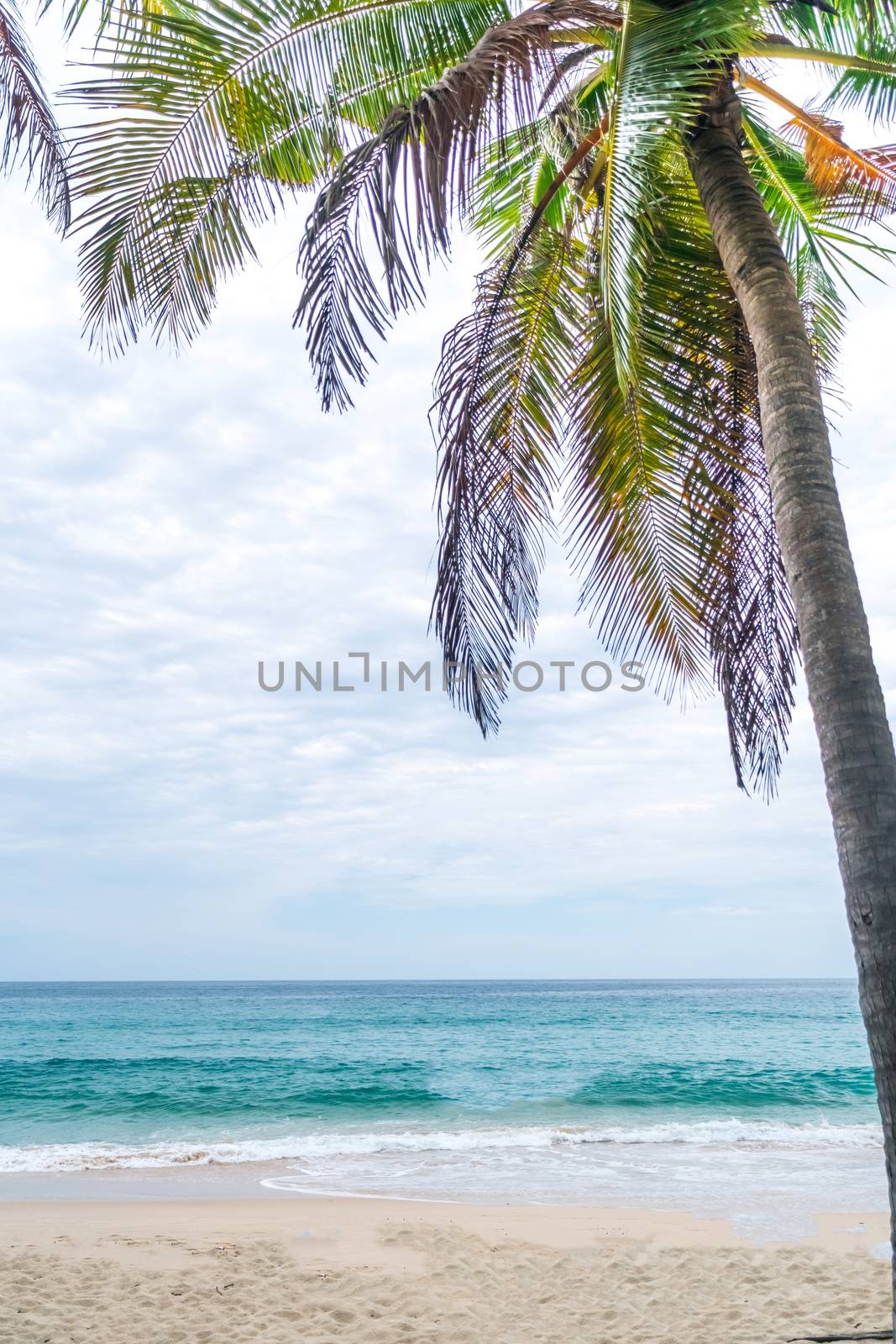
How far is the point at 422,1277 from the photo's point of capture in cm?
633

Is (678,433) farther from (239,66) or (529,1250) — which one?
(529,1250)

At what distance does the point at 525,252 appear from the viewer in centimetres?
505

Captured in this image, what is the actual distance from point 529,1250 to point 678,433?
5.95 metres

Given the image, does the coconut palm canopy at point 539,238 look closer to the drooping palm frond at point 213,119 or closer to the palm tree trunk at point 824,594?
the drooping palm frond at point 213,119

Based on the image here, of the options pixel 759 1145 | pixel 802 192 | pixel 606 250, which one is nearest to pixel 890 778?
pixel 606 250

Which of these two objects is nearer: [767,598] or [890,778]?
[890,778]

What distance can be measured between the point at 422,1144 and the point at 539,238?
1156 cm

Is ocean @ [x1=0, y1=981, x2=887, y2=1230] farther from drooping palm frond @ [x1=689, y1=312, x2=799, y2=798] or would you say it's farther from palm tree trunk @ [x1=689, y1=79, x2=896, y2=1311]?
palm tree trunk @ [x1=689, y1=79, x2=896, y2=1311]

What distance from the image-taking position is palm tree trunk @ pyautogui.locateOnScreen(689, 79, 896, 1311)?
263 centimetres

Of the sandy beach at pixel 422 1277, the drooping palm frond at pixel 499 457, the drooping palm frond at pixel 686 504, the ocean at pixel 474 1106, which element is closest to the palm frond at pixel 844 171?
the drooping palm frond at pixel 686 504

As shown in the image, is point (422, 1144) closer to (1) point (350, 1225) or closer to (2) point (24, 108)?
(1) point (350, 1225)

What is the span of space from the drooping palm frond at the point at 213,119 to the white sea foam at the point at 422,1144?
10.6 metres

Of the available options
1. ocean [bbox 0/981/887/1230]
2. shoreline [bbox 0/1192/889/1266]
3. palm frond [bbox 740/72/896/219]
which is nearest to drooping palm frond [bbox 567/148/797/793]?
palm frond [bbox 740/72/896/219]

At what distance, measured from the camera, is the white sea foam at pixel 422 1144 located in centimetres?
1177
